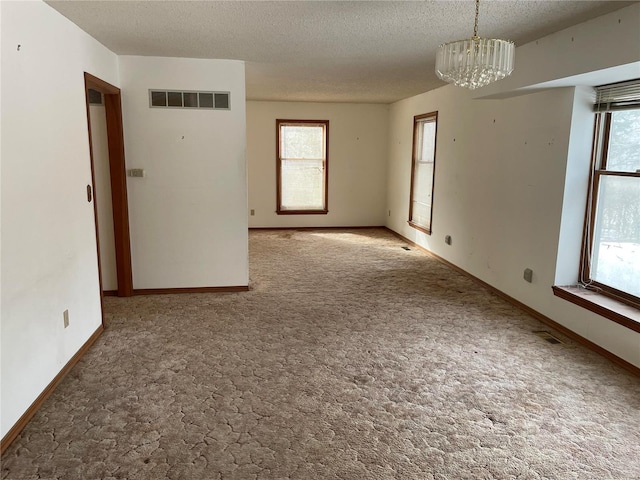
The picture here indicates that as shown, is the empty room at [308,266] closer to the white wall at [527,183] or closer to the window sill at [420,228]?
the white wall at [527,183]

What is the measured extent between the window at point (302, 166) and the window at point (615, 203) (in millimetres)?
5272

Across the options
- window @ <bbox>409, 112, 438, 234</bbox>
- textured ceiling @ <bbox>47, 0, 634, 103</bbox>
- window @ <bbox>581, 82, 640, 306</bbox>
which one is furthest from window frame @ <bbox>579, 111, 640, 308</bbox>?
window @ <bbox>409, 112, 438, 234</bbox>

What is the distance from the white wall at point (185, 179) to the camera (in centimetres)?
446

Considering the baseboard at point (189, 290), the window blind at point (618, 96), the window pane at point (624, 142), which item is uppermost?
the window blind at point (618, 96)

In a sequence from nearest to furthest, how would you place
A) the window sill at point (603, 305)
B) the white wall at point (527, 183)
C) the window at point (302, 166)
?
the window sill at point (603, 305), the white wall at point (527, 183), the window at point (302, 166)

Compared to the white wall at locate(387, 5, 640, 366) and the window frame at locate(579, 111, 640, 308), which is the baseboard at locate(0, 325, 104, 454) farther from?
the window frame at locate(579, 111, 640, 308)

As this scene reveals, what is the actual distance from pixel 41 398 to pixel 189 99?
Result: 9.68 ft

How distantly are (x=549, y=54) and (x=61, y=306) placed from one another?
393 centimetres

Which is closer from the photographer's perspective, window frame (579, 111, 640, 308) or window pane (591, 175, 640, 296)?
window pane (591, 175, 640, 296)

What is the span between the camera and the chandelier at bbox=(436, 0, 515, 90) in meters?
2.41

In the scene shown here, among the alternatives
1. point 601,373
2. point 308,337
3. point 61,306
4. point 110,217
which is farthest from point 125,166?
point 601,373

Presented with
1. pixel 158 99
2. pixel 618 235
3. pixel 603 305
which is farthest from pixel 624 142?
pixel 158 99

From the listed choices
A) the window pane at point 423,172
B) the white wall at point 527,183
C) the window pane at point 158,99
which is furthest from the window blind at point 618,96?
the window pane at point 158,99

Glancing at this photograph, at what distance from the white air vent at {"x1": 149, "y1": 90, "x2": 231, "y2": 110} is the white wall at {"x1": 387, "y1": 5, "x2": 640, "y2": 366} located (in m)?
2.61
